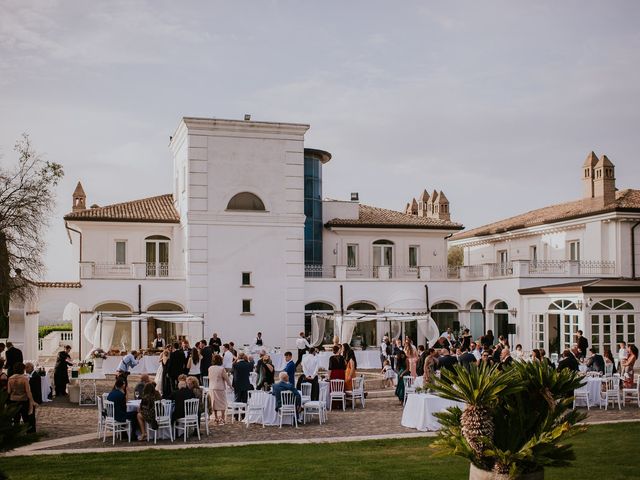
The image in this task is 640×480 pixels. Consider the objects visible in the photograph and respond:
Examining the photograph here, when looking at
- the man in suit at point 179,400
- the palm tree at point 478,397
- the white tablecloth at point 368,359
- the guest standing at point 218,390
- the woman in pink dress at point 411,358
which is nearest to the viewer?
the palm tree at point 478,397

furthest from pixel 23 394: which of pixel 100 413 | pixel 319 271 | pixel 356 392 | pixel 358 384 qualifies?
pixel 319 271

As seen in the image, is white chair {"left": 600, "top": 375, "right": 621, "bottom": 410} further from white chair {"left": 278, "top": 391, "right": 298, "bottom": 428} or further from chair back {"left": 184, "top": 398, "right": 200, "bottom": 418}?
chair back {"left": 184, "top": 398, "right": 200, "bottom": 418}

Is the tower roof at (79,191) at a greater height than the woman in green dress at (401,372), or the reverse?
the tower roof at (79,191)

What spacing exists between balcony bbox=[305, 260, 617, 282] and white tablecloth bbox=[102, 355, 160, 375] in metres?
11.0

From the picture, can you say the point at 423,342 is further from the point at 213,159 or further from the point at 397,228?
the point at 213,159

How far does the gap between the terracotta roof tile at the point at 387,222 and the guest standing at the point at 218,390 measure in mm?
22385

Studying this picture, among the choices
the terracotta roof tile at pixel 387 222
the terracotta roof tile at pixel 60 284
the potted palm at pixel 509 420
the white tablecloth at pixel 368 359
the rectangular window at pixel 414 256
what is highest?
the terracotta roof tile at pixel 387 222

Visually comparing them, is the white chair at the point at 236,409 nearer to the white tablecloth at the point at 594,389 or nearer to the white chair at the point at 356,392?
the white chair at the point at 356,392

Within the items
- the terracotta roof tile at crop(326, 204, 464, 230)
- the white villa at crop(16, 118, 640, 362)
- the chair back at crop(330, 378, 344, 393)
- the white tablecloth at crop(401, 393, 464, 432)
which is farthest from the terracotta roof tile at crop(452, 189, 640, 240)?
the white tablecloth at crop(401, 393, 464, 432)

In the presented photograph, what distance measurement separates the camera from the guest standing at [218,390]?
758 inches

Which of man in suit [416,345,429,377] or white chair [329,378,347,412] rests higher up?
man in suit [416,345,429,377]

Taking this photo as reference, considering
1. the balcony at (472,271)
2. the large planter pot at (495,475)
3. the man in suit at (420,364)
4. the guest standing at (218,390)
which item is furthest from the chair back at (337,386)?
the balcony at (472,271)

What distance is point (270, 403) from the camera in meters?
18.8

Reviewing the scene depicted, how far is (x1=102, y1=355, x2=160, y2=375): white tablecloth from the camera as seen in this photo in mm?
30167
